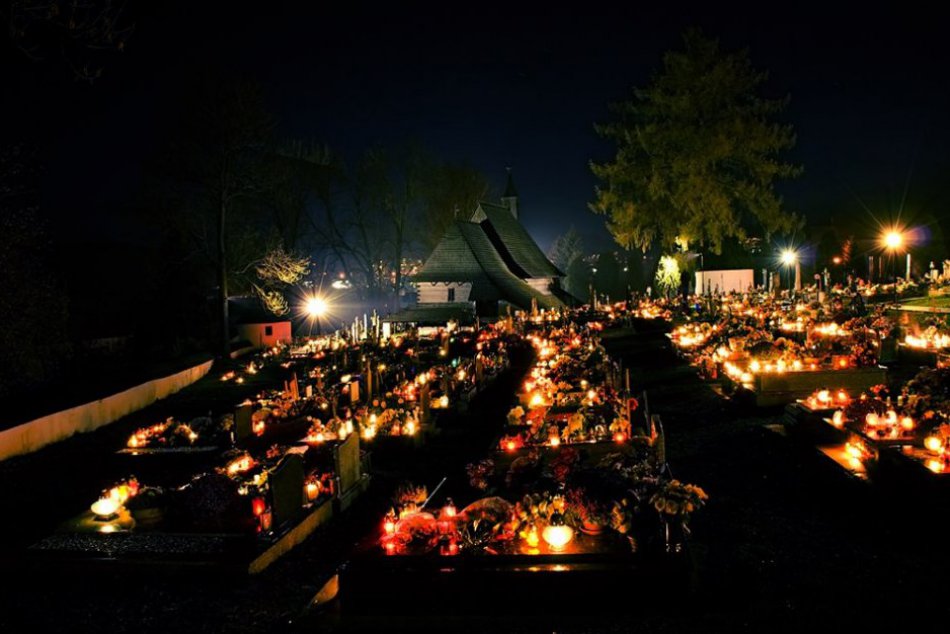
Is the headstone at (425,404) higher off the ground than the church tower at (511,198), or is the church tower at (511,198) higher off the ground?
the church tower at (511,198)

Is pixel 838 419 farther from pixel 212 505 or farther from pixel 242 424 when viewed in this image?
pixel 242 424

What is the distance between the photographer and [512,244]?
170ft

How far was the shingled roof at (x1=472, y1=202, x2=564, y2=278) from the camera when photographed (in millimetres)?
50031

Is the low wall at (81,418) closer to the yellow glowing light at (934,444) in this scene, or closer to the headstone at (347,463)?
the headstone at (347,463)

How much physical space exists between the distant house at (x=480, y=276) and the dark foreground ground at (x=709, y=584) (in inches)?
1191

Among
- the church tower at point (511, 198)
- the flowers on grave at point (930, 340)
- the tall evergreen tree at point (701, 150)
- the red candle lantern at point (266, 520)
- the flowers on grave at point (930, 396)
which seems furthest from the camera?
the church tower at point (511, 198)

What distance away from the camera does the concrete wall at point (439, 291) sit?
142 feet

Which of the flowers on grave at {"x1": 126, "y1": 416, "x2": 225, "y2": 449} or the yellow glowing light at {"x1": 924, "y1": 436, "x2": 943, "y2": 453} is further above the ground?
the yellow glowing light at {"x1": 924, "y1": 436, "x2": 943, "y2": 453}

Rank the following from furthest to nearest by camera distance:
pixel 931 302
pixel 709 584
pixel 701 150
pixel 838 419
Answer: pixel 701 150, pixel 931 302, pixel 838 419, pixel 709 584

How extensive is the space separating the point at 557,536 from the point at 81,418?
13.1 m

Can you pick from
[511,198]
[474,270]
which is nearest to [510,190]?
[511,198]

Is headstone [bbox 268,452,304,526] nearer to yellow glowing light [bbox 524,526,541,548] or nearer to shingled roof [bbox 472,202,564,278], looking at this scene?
yellow glowing light [bbox 524,526,541,548]

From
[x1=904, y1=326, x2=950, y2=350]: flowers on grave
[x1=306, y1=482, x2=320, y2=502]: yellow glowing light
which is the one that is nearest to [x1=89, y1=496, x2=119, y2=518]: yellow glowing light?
[x1=306, y1=482, x2=320, y2=502]: yellow glowing light

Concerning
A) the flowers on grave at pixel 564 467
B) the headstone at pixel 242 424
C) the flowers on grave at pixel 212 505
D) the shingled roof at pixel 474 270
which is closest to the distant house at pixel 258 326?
the shingled roof at pixel 474 270
